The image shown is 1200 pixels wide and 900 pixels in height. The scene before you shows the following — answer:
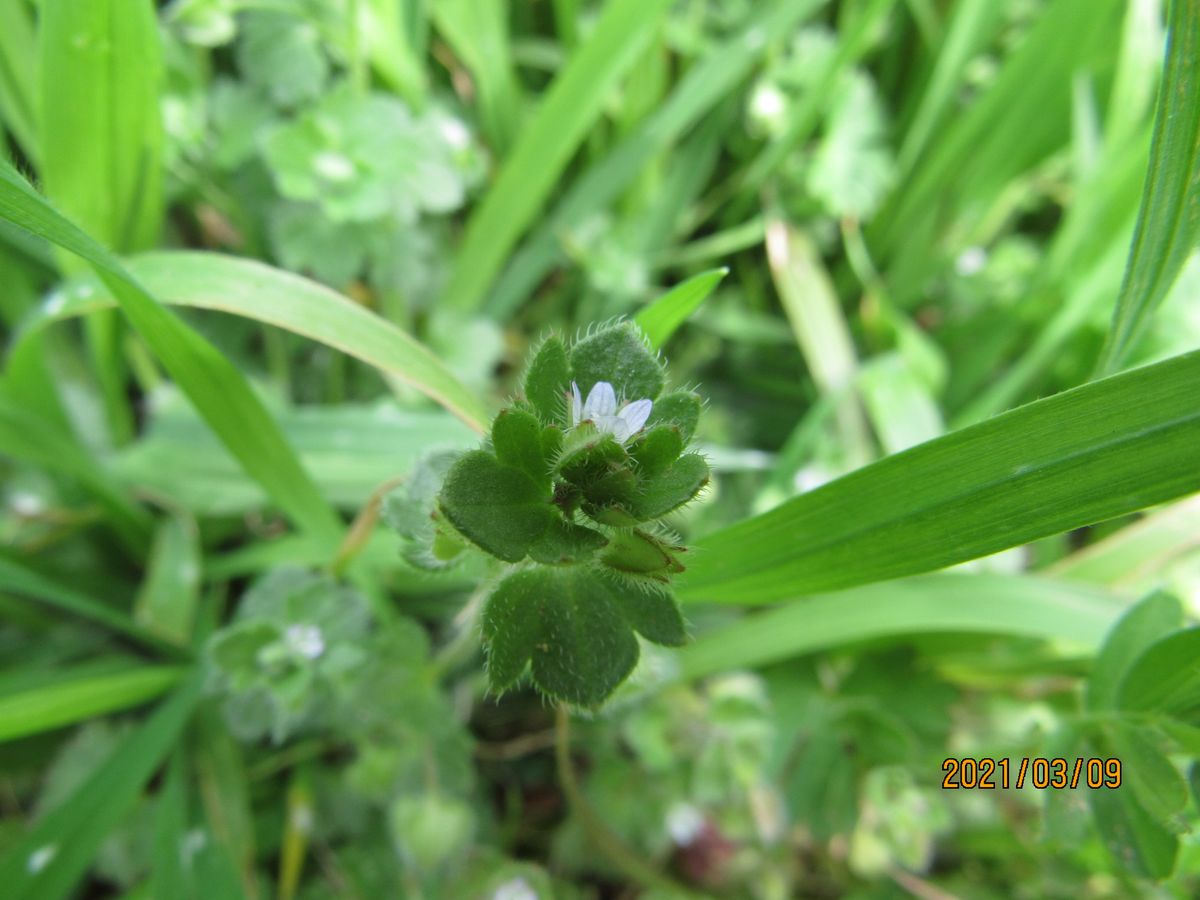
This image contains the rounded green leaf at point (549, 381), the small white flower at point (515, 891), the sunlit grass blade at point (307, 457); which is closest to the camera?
the rounded green leaf at point (549, 381)

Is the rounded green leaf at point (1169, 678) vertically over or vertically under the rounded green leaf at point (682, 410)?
under

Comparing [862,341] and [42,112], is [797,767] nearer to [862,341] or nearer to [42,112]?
[862,341]

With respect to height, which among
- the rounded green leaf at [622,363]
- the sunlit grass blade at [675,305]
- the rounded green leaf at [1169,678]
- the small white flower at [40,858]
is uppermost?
the sunlit grass blade at [675,305]

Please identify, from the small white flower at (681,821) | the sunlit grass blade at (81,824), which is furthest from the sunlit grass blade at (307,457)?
the small white flower at (681,821)

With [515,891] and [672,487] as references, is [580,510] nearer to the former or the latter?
[672,487]

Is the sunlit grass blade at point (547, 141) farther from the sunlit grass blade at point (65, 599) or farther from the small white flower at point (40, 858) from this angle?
the small white flower at point (40, 858)

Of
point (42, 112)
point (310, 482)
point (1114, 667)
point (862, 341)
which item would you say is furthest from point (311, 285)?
point (862, 341)

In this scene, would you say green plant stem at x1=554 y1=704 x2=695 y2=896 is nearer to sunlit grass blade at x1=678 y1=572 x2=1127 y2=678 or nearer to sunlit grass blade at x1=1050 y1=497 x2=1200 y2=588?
sunlit grass blade at x1=678 y1=572 x2=1127 y2=678

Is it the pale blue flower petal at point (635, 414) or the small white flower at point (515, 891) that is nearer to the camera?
the pale blue flower petal at point (635, 414)

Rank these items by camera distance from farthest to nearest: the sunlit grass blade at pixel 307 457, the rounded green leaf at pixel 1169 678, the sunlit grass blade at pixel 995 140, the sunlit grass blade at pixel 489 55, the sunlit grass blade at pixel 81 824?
the sunlit grass blade at pixel 995 140 < the sunlit grass blade at pixel 489 55 < the sunlit grass blade at pixel 307 457 < the sunlit grass blade at pixel 81 824 < the rounded green leaf at pixel 1169 678
